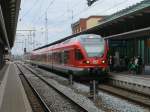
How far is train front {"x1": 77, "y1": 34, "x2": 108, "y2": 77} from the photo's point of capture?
1105 inches

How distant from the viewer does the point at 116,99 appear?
64.2 feet

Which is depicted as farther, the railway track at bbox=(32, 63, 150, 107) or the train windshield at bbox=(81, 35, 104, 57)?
the train windshield at bbox=(81, 35, 104, 57)

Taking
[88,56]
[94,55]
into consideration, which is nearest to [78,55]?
[88,56]

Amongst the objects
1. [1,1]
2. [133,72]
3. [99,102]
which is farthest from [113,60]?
[99,102]

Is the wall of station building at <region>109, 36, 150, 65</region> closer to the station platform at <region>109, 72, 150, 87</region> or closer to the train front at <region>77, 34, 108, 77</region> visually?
the train front at <region>77, 34, 108, 77</region>

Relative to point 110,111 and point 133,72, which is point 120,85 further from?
point 110,111

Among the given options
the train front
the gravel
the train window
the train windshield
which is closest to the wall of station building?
the train windshield

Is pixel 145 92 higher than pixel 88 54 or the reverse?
the reverse

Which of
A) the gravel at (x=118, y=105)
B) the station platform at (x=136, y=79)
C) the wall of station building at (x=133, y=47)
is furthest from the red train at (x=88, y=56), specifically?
the gravel at (x=118, y=105)

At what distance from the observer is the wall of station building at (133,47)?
32812 mm

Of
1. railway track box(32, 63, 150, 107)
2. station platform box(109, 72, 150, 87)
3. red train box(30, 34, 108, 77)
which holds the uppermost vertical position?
red train box(30, 34, 108, 77)

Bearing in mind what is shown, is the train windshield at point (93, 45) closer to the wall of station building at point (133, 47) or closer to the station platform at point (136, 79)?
the station platform at point (136, 79)

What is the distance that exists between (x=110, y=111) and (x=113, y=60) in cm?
1887

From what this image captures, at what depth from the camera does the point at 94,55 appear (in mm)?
28453
